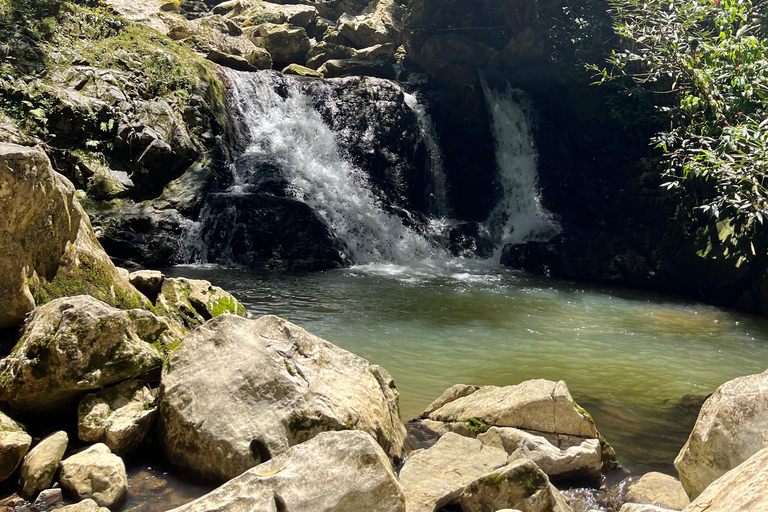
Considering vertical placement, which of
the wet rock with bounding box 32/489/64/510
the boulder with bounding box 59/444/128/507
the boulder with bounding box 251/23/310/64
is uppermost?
the boulder with bounding box 251/23/310/64

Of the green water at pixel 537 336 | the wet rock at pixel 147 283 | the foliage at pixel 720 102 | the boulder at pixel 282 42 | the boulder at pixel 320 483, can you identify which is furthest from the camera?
the boulder at pixel 282 42

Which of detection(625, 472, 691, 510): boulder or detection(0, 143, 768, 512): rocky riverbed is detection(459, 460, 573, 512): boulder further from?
detection(625, 472, 691, 510): boulder

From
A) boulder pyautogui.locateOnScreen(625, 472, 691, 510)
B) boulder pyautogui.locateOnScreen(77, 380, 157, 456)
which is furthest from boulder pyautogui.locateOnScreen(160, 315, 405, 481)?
boulder pyautogui.locateOnScreen(625, 472, 691, 510)

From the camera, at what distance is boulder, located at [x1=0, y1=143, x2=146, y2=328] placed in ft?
11.1

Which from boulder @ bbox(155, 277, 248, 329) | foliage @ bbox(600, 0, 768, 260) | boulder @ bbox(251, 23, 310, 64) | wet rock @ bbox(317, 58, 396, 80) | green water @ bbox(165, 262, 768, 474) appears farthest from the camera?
boulder @ bbox(251, 23, 310, 64)

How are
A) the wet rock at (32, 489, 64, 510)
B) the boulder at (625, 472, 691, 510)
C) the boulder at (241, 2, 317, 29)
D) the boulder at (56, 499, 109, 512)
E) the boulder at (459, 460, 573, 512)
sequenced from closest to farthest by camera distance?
1. the boulder at (56, 499, 109, 512)
2. the wet rock at (32, 489, 64, 510)
3. the boulder at (459, 460, 573, 512)
4. the boulder at (625, 472, 691, 510)
5. the boulder at (241, 2, 317, 29)

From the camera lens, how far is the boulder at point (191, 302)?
537 centimetres

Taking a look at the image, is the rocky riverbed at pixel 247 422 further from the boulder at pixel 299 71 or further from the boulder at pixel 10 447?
the boulder at pixel 299 71

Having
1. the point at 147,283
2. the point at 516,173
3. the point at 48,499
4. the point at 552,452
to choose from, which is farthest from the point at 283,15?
the point at 48,499

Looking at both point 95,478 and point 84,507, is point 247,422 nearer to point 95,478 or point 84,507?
point 95,478

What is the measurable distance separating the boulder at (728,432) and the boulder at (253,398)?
75.0 inches

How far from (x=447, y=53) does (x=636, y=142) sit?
25.5 feet

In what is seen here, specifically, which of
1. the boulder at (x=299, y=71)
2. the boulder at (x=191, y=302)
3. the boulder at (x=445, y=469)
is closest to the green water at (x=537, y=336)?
the boulder at (x=445, y=469)

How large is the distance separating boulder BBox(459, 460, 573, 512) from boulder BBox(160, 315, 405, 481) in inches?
33.1
